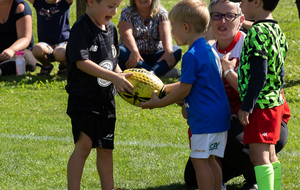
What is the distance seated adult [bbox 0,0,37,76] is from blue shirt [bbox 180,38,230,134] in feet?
18.3

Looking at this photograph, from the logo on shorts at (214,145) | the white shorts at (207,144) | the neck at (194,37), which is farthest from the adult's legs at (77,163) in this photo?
the neck at (194,37)

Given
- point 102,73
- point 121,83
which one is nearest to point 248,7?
point 121,83

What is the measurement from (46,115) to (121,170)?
239 cm

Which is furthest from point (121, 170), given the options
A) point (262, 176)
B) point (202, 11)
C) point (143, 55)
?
point (143, 55)

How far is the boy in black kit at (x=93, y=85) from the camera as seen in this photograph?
3494 millimetres

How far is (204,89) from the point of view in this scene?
3307mm

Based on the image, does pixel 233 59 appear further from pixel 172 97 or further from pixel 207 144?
pixel 207 144

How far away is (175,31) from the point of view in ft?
11.4

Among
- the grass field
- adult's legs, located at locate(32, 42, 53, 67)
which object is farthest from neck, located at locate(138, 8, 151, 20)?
adult's legs, located at locate(32, 42, 53, 67)

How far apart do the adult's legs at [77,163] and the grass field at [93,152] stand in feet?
1.44

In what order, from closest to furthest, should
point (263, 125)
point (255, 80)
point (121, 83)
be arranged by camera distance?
point (255, 80)
point (263, 125)
point (121, 83)

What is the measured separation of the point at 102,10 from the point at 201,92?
1164 millimetres

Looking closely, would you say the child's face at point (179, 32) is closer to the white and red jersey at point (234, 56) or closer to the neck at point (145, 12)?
the white and red jersey at point (234, 56)

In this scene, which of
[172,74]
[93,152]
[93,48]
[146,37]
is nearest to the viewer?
[93,48]
